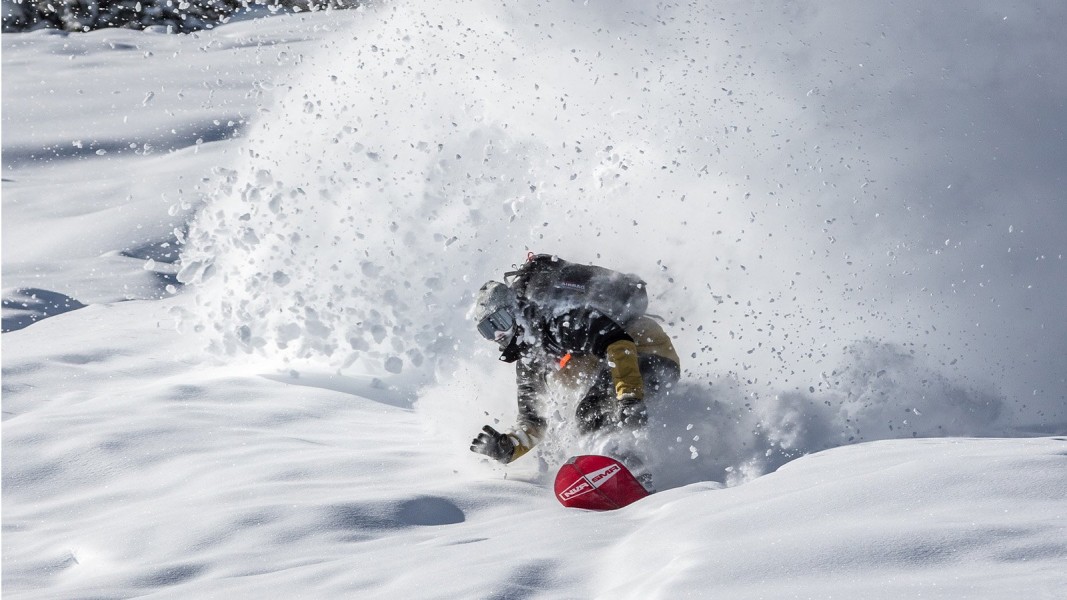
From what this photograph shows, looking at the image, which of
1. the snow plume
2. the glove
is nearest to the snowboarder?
the glove

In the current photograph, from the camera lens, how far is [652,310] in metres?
5.44

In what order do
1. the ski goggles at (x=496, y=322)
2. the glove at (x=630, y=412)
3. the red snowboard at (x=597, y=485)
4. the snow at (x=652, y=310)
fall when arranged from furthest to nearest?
the ski goggles at (x=496, y=322) < the glove at (x=630, y=412) < the red snowboard at (x=597, y=485) < the snow at (x=652, y=310)

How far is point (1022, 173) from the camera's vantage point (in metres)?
6.25

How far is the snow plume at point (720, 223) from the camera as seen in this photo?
5086 mm

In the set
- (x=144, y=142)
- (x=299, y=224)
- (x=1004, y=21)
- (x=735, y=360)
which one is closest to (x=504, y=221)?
(x=299, y=224)

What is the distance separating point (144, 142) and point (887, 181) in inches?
452

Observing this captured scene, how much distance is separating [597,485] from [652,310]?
5.74ft

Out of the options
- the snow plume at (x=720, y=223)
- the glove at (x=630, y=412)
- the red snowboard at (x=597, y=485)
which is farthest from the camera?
the snow plume at (x=720, y=223)

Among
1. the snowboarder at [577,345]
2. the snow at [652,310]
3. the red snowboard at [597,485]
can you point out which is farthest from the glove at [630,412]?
the red snowboard at [597,485]

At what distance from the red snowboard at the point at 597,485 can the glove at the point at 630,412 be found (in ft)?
1.35

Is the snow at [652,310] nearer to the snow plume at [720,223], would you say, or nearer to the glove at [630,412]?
the snow plume at [720,223]

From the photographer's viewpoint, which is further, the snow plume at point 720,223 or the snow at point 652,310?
the snow plume at point 720,223

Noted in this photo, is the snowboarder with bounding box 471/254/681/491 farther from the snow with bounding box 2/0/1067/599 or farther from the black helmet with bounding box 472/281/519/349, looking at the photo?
the snow with bounding box 2/0/1067/599

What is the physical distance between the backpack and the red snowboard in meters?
0.92
